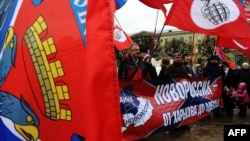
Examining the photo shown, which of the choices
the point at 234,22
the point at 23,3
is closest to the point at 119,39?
the point at 234,22

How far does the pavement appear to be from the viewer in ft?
23.8

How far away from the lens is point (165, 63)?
9062 mm

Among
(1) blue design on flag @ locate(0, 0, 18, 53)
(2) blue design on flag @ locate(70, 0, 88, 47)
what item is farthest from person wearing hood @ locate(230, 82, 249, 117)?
(2) blue design on flag @ locate(70, 0, 88, 47)

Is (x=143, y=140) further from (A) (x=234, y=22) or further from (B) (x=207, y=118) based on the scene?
(B) (x=207, y=118)

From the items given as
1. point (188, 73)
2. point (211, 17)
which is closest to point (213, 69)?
point (188, 73)

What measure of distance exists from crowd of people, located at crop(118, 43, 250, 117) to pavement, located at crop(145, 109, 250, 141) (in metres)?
0.48

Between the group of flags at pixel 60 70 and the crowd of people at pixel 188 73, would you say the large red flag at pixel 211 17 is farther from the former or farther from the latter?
the group of flags at pixel 60 70

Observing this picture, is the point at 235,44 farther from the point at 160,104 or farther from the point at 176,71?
the point at 160,104

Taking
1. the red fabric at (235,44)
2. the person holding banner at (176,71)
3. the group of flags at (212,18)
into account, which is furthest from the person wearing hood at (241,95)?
the group of flags at (212,18)

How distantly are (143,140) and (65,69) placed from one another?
555 cm

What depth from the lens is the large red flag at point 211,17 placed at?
5.51 m

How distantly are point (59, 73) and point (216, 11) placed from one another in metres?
4.87

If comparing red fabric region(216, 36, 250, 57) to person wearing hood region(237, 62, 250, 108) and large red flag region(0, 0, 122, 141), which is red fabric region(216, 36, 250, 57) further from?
large red flag region(0, 0, 122, 141)

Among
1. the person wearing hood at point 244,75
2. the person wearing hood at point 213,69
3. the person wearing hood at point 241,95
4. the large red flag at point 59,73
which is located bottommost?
the person wearing hood at point 241,95
